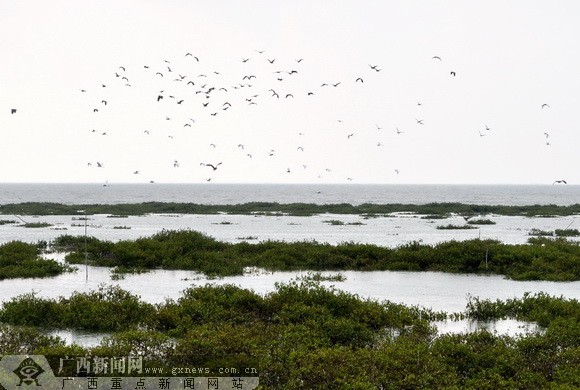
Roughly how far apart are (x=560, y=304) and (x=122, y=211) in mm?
72599

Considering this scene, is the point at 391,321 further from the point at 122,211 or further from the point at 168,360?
the point at 122,211

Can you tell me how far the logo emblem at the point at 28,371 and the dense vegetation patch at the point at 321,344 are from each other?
1.18 feet

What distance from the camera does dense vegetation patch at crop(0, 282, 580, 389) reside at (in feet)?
35.4

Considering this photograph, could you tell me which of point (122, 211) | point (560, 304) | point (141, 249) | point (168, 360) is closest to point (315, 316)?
point (168, 360)

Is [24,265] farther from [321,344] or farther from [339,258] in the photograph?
[321,344]

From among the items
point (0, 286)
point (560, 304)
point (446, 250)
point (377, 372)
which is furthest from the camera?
point (446, 250)

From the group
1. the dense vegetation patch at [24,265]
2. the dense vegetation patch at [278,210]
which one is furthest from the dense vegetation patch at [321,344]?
the dense vegetation patch at [278,210]

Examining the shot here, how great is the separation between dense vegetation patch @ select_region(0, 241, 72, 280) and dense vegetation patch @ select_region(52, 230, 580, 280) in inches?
93.0

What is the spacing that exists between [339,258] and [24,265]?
15.1 m

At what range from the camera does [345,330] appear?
14117 millimetres

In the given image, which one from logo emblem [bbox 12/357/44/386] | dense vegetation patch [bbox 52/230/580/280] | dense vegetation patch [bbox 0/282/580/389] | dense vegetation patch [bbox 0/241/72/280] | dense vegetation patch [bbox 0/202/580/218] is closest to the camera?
logo emblem [bbox 12/357/44/386]

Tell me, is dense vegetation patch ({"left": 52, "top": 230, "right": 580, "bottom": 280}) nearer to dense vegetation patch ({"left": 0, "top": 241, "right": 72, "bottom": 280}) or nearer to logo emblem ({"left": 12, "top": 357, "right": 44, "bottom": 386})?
dense vegetation patch ({"left": 0, "top": 241, "right": 72, "bottom": 280})

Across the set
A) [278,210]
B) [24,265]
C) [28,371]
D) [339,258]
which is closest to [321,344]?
[28,371]

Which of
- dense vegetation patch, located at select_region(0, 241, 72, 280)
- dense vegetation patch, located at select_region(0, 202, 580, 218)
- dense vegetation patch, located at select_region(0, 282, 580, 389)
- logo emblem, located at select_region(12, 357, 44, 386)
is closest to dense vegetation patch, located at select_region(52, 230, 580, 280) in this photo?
dense vegetation patch, located at select_region(0, 241, 72, 280)
